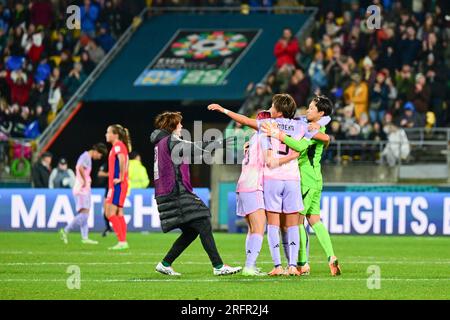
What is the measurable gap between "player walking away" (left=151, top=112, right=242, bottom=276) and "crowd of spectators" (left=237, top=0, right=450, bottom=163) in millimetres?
13869

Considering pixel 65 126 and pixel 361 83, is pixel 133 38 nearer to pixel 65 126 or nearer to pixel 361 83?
pixel 65 126

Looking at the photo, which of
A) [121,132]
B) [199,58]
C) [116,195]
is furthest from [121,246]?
[199,58]

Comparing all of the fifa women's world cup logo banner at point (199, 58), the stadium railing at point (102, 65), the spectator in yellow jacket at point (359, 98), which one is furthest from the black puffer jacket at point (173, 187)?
the fifa women's world cup logo banner at point (199, 58)

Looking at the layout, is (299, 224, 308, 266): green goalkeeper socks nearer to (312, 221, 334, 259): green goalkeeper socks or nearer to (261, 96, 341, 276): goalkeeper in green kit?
(261, 96, 341, 276): goalkeeper in green kit

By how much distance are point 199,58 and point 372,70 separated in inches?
252

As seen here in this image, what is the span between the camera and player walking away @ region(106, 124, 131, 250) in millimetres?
22734

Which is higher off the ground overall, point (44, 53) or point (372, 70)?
point (44, 53)

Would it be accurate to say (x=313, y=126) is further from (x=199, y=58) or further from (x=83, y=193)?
(x=199, y=58)

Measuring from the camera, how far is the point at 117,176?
22797 millimetres

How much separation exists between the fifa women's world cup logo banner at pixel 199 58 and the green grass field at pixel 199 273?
10.9m

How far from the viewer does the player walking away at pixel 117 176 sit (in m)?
22.7

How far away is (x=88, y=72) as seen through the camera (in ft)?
121

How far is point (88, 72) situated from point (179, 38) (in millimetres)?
2816
